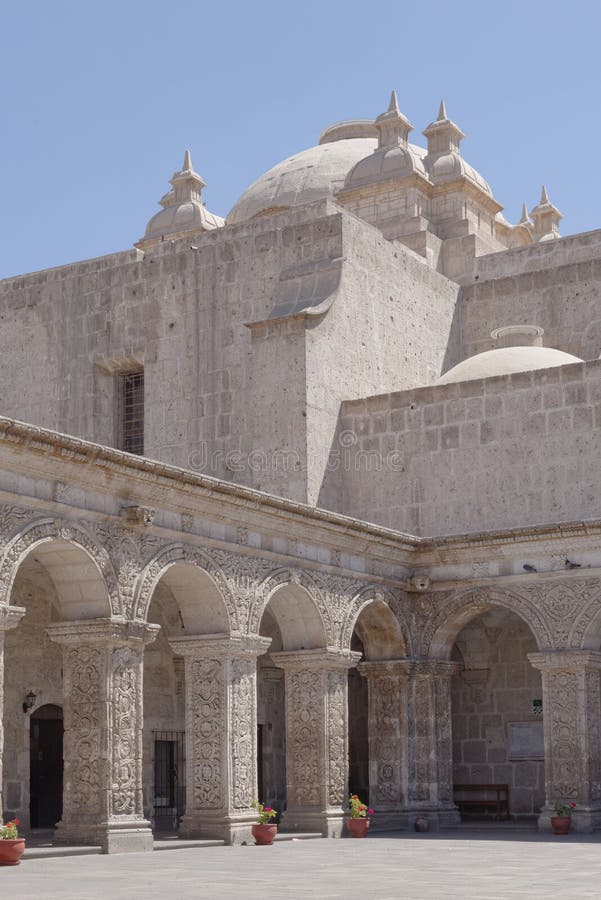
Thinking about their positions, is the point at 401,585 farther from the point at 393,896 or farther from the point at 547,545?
the point at 393,896

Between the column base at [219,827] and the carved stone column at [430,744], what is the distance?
3.92m

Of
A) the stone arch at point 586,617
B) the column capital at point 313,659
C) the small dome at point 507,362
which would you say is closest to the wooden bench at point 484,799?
the stone arch at point 586,617

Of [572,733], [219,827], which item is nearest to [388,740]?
[572,733]

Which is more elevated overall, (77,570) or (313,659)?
(77,570)

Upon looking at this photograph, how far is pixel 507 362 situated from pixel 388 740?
6731mm

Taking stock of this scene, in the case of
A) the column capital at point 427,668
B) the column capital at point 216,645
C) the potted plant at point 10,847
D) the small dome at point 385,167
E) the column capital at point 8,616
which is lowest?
the potted plant at point 10,847

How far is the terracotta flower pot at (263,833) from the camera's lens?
52.2 ft

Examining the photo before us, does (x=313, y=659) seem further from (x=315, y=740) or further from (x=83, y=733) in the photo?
(x=83, y=733)

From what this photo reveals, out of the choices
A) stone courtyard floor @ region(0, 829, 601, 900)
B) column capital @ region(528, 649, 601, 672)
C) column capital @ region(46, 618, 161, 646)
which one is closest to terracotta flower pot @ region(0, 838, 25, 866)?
stone courtyard floor @ region(0, 829, 601, 900)

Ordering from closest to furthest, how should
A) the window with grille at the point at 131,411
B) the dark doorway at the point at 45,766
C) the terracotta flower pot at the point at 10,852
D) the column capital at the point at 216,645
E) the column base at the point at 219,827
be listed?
the terracotta flower pot at the point at 10,852
the column base at the point at 219,827
the column capital at the point at 216,645
the dark doorway at the point at 45,766
the window with grille at the point at 131,411

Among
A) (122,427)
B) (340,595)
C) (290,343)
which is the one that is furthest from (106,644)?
(122,427)

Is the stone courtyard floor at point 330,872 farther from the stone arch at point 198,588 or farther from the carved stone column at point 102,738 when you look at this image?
→ the stone arch at point 198,588

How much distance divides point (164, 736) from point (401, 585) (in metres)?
3.95

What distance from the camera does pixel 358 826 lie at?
17703 millimetres
